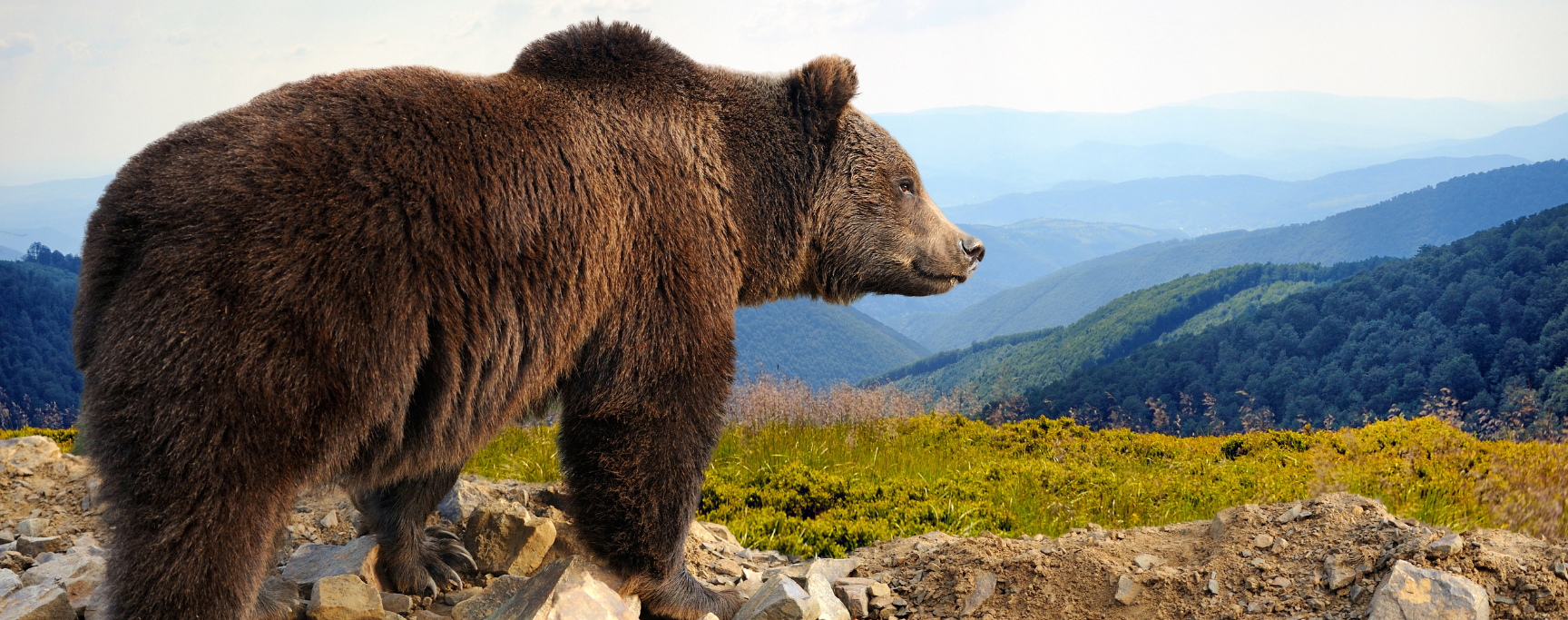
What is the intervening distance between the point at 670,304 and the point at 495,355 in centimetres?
77

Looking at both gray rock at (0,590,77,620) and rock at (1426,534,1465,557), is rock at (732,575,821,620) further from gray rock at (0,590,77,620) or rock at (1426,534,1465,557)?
gray rock at (0,590,77,620)

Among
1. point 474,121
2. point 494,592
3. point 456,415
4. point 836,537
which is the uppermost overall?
point 474,121

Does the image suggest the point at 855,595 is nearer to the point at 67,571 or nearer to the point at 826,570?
the point at 826,570

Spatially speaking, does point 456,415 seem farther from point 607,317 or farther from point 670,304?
point 670,304

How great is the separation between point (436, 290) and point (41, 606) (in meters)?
2.56

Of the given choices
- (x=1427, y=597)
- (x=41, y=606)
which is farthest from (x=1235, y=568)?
(x=41, y=606)

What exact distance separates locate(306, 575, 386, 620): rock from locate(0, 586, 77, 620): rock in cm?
101

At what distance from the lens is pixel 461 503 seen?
5.58 m

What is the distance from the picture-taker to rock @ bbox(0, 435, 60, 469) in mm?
6434

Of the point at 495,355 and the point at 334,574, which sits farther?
the point at 334,574

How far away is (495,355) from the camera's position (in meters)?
3.40

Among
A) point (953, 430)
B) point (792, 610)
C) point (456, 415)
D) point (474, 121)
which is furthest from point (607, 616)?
point (953, 430)

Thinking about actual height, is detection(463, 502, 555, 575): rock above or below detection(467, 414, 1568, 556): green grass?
above

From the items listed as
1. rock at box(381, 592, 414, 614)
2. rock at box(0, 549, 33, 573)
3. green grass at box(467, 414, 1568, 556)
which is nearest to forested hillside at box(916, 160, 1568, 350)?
green grass at box(467, 414, 1568, 556)
